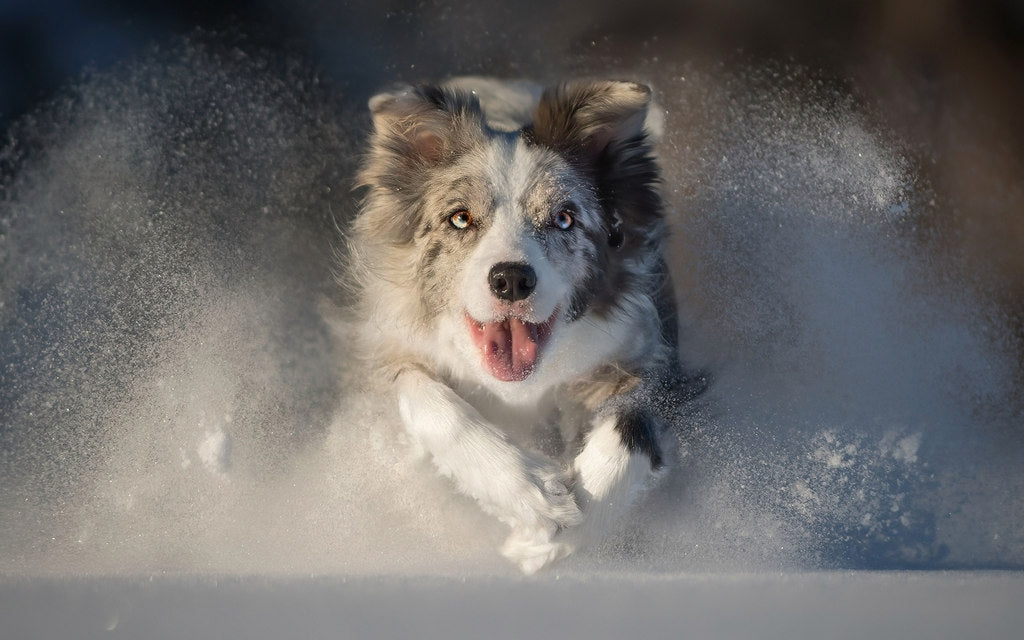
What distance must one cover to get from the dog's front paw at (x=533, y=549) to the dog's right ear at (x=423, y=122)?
145cm

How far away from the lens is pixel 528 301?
2.80 metres

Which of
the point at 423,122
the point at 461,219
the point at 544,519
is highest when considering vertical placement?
the point at 423,122

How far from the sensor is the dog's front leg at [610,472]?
293 centimetres

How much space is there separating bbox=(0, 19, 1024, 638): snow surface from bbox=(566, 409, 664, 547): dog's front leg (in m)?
0.17

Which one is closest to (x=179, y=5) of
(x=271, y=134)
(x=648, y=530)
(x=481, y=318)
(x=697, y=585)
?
(x=271, y=134)

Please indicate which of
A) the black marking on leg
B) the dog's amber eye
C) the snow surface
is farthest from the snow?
the dog's amber eye

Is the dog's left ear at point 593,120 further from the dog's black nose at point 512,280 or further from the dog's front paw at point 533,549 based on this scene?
the dog's front paw at point 533,549

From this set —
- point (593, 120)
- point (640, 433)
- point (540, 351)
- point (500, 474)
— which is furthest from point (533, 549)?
point (593, 120)

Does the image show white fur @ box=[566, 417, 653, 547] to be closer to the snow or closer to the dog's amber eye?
Result: the snow

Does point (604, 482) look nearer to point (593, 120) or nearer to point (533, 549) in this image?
point (533, 549)

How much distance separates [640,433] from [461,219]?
101 centimetres

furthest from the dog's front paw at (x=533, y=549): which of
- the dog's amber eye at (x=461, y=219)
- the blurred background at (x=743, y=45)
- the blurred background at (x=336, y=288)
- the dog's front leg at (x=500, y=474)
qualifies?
the blurred background at (x=743, y=45)

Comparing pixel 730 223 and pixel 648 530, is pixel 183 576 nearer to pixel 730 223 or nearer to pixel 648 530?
pixel 648 530

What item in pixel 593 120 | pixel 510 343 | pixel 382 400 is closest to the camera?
pixel 510 343
